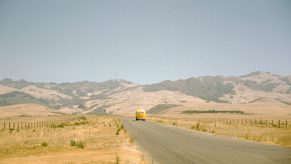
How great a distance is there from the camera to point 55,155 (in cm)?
2003

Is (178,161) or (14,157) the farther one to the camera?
(14,157)

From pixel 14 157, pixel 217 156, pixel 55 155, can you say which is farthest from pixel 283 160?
pixel 14 157

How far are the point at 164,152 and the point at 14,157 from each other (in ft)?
30.4

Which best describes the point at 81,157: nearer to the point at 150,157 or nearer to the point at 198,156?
the point at 150,157

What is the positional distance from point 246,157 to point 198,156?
255 cm

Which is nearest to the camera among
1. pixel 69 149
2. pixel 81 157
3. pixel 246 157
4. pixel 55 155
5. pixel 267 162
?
pixel 267 162

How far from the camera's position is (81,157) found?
18.8m

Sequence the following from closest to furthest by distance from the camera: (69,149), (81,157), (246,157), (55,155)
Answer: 1. (246,157)
2. (81,157)
3. (55,155)
4. (69,149)

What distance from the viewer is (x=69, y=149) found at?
22.8 metres

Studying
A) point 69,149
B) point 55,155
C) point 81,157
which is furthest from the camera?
point 69,149

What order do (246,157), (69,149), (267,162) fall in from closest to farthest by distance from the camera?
(267,162) < (246,157) < (69,149)

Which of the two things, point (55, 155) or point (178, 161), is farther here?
point (55, 155)

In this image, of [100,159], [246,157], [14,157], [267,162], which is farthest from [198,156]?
[14,157]

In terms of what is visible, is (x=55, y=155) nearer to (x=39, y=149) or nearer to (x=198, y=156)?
(x=39, y=149)
